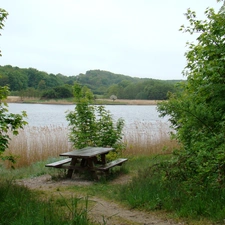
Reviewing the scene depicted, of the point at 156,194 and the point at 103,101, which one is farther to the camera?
the point at 103,101

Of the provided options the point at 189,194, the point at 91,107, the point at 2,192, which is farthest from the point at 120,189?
the point at 91,107

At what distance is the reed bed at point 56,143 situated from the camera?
432 inches

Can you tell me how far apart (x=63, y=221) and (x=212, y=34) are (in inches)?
146

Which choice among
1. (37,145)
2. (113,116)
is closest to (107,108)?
(113,116)

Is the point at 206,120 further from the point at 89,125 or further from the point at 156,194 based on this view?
the point at 89,125

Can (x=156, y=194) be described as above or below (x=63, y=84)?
below

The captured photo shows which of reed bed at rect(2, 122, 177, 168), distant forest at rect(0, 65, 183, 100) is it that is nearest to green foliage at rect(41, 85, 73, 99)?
distant forest at rect(0, 65, 183, 100)

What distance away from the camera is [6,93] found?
521 cm

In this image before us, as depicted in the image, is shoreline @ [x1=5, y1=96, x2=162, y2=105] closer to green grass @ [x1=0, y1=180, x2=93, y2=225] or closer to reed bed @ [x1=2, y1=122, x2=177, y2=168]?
reed bed @ [x1=2, y1=122, x2=177, y2=168]

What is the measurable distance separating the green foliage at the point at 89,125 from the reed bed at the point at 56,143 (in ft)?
4.73

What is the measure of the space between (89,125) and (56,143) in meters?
2.45

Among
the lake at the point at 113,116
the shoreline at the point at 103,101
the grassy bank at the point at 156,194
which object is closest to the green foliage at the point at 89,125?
the shoreline at the point at 103,101

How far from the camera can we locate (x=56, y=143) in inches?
460

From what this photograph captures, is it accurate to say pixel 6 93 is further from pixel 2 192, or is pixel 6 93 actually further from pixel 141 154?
pixel 141 154
